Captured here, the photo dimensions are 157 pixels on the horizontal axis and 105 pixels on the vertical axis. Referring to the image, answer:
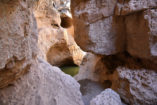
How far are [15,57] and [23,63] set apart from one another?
10 centimetres

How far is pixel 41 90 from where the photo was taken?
1.10 meters

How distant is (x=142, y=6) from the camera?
1.83 m

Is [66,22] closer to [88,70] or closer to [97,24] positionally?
[88,70]

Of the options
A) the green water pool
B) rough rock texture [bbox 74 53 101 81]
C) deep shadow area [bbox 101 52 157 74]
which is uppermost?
deep shadow area [bbox 101 52 157 74]

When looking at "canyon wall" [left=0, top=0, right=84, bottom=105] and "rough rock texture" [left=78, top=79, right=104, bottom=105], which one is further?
"rough rock texture" [left=78, top=79, right=104, bottom=105]

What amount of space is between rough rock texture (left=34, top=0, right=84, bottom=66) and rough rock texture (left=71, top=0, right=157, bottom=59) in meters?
1.66

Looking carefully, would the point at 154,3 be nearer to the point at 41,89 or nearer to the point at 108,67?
the point at 108,67

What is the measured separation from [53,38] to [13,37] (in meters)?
3.84

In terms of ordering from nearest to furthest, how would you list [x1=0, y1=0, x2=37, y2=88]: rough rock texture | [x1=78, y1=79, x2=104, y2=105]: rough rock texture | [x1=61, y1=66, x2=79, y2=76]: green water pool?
[x1=0, y1=0, x2=37, y2=88]: rough rock texture → [x1=78, y1=79, x2=104, y2=105]: rough rock texture → [x1=61, y1=66, x2=79, y2=76]: green water pool

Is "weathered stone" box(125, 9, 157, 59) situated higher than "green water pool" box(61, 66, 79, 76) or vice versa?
"weathered stone" box(125, 9, 157, 59)

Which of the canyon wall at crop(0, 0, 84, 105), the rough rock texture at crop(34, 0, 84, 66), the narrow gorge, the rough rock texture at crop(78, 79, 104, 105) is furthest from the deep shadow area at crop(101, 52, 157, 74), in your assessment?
the rough rock texture at crop(34, 0, 84, 66)

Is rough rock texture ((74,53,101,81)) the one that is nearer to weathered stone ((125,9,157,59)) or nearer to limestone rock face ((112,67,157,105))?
limestone rock face ((112,67,157,105))

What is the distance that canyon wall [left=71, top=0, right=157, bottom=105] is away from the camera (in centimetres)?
187

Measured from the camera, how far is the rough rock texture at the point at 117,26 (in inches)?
72.5
